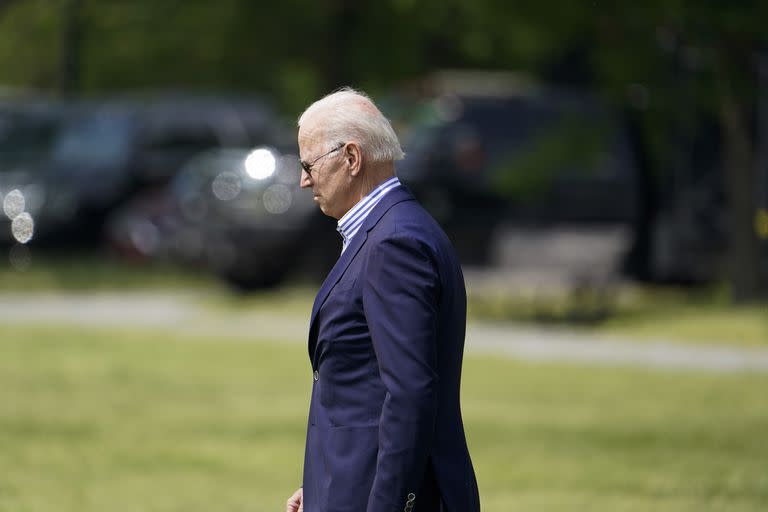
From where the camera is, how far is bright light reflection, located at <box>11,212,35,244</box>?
24844 millimetres

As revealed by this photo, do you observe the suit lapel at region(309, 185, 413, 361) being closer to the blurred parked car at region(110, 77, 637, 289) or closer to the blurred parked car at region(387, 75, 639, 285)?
the blurred parked car at region(110, 77, 637, 289)

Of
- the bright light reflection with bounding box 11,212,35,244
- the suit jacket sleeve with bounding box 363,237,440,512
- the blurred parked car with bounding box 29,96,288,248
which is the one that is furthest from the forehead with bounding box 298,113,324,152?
the blurred parked car with bounding box 29,96,288,248

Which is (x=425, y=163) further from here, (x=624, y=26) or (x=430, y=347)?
(x=430, y=347)

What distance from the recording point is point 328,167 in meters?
4.18

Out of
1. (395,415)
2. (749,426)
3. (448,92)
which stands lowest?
(749,426)

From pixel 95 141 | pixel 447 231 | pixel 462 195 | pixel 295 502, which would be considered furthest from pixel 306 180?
pixel 95 141

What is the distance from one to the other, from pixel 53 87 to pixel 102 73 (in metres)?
3.72

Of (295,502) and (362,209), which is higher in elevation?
(362,209)

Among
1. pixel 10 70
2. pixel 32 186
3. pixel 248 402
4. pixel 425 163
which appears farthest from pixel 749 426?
pixel 10 70

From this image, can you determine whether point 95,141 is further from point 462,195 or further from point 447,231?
point 447,231

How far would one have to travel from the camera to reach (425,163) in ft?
70.4

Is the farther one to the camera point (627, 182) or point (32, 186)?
point (32, 186)

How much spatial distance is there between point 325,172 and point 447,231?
17.6 metres

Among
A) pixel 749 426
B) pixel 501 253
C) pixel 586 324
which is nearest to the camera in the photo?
pixel 749 426
